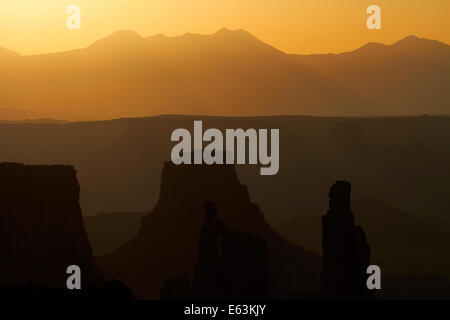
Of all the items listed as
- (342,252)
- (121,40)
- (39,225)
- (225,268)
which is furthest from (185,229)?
(121,40)

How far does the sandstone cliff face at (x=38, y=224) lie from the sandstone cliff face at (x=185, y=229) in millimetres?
6684

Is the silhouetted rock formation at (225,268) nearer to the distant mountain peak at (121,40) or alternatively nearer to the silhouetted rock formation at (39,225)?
the silhouetted rock formation at (39,225)

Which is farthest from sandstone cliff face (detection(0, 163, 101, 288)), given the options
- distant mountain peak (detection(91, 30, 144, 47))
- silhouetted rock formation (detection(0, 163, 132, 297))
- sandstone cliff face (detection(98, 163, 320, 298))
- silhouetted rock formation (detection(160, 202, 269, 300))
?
distant mountain peak (detection(91, 30, 144, 47))

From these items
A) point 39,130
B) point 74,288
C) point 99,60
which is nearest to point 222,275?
point 74,288

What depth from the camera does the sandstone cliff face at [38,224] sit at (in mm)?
44656

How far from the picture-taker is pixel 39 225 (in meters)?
46.6

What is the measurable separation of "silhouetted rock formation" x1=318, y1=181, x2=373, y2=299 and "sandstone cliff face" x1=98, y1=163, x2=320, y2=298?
10494 mm

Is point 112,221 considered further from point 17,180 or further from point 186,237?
point 17,180

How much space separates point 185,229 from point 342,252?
19.0 metres

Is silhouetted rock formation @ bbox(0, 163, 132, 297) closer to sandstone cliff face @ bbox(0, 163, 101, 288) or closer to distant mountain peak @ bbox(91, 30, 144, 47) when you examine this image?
sandstone cliff face @ bbox(0, 163, 101, 288)

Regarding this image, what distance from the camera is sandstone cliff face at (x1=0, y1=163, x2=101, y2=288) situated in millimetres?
44656
